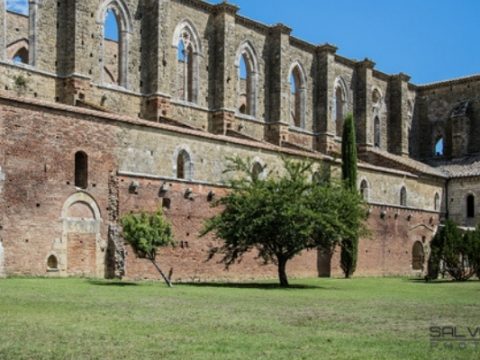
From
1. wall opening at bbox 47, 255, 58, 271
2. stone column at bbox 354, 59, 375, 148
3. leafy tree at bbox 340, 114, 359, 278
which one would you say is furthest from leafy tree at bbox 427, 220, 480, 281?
wall opening at bbox 47, 255, 58, 271

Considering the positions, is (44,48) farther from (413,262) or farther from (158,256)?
(413,262)

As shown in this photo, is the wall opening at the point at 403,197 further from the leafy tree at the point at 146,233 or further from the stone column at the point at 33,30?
the leafy tree at the point at 146,233

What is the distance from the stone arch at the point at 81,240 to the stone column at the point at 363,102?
26.3 metres

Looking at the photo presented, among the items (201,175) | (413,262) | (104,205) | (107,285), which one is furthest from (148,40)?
(413,262)

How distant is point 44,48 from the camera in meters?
30.9

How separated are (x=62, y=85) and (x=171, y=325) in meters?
20.6

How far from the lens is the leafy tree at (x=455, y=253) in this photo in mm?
33156

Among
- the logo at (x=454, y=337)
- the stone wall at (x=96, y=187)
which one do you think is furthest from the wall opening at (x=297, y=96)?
the logo at (x=454, y=337)

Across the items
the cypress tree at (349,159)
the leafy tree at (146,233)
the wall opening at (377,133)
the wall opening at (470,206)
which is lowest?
the leafy tree at (146,233)

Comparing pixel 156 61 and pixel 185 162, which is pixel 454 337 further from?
pixel 156 61

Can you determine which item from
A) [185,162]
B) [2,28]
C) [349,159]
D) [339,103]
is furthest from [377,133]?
[2,28]

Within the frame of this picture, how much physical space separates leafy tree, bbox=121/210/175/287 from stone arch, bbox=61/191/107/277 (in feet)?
7.34

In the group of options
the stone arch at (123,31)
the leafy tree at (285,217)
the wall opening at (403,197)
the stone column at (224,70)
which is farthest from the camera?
the wall opening at (403,197)

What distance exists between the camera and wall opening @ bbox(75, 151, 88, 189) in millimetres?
25672
